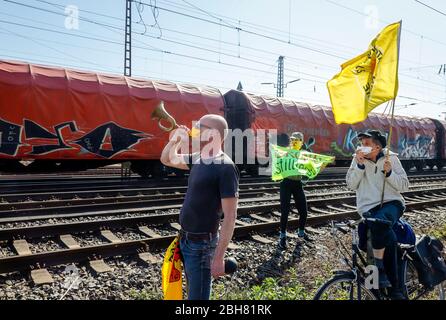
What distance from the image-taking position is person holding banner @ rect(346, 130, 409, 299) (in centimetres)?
332

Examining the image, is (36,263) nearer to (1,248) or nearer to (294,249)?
(1,248)

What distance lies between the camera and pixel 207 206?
2.63 meters

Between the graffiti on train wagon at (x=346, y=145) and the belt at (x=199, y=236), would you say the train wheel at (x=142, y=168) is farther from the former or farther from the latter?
the belt at (x=199, y=236)

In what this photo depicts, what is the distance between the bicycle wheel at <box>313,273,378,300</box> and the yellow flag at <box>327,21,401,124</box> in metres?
1.58

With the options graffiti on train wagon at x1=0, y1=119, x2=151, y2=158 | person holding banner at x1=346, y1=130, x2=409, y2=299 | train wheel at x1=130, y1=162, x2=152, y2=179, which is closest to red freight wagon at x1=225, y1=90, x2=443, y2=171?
train wheel at x1=130, y1=162, x2=152, y2=179

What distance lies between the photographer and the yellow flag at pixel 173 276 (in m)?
2.75

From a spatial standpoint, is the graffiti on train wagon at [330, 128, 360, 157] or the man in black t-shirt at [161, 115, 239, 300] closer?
the man in black t-shirt at [161, 115, 239, 300]

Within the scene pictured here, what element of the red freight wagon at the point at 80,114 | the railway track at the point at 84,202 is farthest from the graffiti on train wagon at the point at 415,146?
the red freight wagon at the point at 80,114

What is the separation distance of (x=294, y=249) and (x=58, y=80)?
30.4ft

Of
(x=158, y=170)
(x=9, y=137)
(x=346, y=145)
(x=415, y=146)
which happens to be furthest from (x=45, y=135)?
(x=415, y=146)

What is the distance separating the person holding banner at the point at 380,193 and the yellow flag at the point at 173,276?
1811mm

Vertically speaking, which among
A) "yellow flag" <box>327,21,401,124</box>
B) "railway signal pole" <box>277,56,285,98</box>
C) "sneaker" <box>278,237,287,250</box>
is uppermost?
"railway signal pole" <box>277,56,285,98</box>

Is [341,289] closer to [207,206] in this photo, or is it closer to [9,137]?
[207,206]

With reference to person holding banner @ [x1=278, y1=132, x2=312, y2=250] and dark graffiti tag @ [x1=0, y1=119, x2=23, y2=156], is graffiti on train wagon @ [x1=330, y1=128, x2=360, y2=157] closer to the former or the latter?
person holding banner @ [x1=278, y1=132, x2=312, y2=250]
